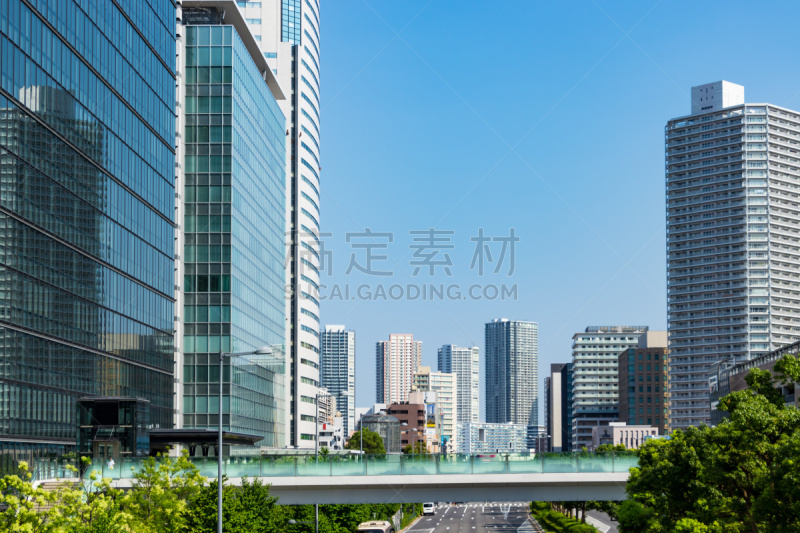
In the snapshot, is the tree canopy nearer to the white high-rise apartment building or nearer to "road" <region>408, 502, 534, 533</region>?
"road" <region>408, 502, 534, 533</region>

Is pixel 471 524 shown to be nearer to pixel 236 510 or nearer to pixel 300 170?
pixel 300 170

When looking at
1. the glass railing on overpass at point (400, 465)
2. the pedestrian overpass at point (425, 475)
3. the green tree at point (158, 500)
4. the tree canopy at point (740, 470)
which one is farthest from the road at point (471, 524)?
the tree canopy at point (740, 470)

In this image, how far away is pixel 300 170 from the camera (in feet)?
557

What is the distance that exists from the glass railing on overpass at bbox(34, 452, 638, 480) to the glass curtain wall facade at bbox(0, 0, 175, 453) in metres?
10.7

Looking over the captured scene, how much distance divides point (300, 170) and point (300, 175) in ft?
2.82

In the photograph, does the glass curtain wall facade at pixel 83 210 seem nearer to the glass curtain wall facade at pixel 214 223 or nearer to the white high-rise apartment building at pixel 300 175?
the glass curtain wall facade at pixel 214 223

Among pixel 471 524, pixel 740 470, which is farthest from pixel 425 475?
pixel 471 524

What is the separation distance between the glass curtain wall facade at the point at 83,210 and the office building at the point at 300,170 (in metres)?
60.5

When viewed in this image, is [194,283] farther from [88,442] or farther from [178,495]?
[178,495]

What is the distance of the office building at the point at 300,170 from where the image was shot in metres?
160

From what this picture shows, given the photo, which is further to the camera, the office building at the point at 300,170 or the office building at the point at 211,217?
the office building at the point at 300,170

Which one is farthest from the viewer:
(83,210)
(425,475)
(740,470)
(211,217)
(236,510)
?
(211,217)

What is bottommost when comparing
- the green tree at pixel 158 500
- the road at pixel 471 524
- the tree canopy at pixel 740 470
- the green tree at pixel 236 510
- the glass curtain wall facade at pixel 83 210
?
the road at pixel 471 524

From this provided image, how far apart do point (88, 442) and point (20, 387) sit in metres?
5.66
